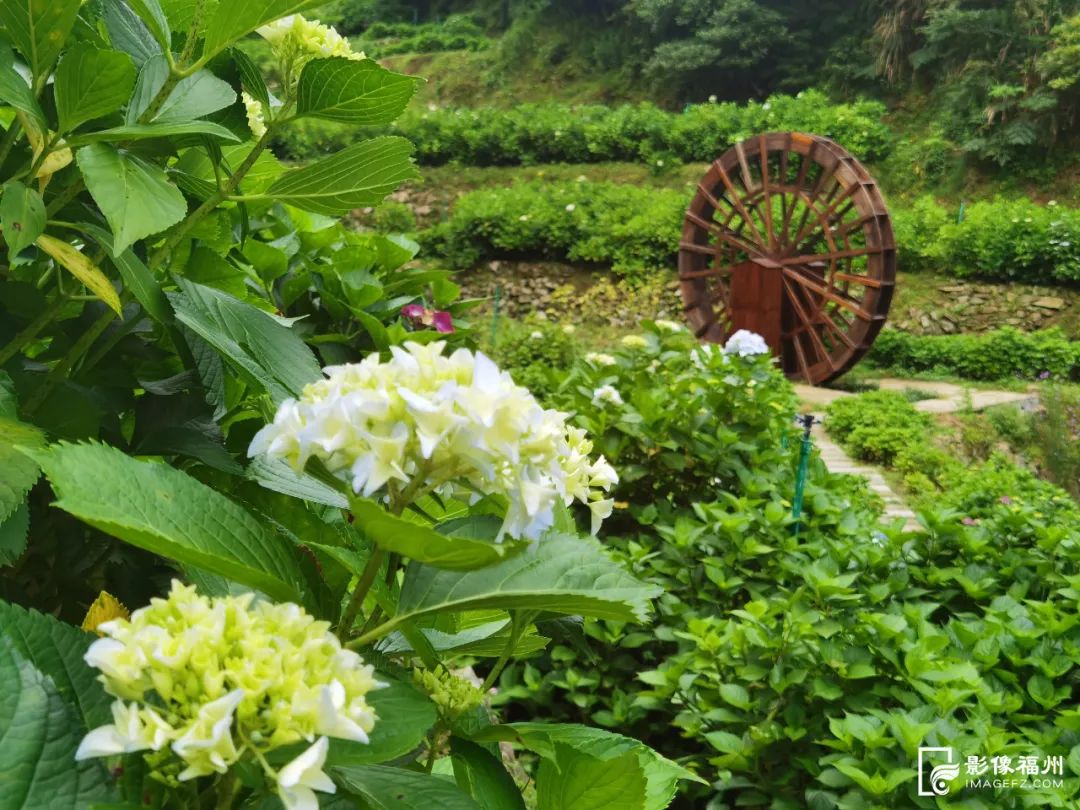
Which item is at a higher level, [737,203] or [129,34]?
[129,34]

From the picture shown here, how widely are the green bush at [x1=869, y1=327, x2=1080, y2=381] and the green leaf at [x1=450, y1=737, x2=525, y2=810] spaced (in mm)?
8673

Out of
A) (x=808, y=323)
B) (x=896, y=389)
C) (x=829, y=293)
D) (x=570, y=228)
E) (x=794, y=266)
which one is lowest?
(x=896, y=389)

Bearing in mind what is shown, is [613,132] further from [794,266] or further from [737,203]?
[794,266]

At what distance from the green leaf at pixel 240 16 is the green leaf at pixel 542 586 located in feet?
1.04

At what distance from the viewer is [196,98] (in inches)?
22.4

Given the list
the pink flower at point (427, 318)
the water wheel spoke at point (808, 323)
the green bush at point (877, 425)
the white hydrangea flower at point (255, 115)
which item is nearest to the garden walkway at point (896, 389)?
the green bush at point (877, 425)

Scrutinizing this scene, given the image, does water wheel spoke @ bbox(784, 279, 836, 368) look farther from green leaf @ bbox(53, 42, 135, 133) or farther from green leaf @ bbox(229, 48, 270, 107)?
green leaf @ bbox(53, 42, 135, 133)

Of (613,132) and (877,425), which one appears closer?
(877,425)

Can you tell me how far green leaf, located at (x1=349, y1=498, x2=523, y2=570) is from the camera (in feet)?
1.15

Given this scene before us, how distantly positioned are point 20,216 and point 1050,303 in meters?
10.6

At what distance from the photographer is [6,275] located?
1.98 feet

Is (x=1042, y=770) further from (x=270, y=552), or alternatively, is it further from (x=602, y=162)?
(x=602, y=162)

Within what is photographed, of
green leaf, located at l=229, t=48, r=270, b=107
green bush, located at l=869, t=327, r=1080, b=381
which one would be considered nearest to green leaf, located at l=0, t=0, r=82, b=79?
green leaf, located at l=229, t=48, r=270, b=107

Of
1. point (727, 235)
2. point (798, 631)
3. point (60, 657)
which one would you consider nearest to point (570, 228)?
point (727, 235)
